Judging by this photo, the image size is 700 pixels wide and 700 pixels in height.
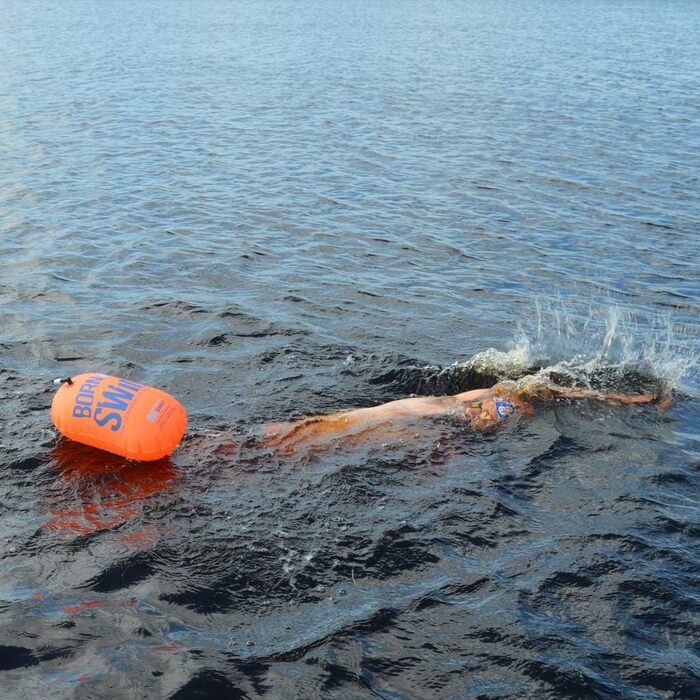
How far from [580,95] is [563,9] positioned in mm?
44026

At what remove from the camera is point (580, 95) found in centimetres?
3256

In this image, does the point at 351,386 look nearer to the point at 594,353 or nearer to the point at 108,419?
the point at 108,419

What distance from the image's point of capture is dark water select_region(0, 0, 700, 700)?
725 centimetres

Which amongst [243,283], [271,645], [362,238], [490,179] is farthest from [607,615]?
[490,179]

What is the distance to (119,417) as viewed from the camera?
9047 mm

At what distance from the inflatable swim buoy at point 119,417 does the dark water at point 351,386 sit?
442 millimetres

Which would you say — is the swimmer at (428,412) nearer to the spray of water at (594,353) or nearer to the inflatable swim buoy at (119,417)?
the spray of water at (594,353)

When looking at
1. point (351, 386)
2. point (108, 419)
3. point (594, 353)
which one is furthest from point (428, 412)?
point (108, 419)

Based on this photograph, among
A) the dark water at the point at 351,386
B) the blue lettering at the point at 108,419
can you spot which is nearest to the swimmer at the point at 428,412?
the dark water at the point at 351,386

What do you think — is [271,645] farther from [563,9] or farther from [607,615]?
[563,9]

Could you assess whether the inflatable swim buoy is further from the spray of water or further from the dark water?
the spray of water

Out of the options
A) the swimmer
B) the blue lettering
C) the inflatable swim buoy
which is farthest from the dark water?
the blue lettering

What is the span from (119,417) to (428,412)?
3920mm

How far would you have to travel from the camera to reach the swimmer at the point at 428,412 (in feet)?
33.7
